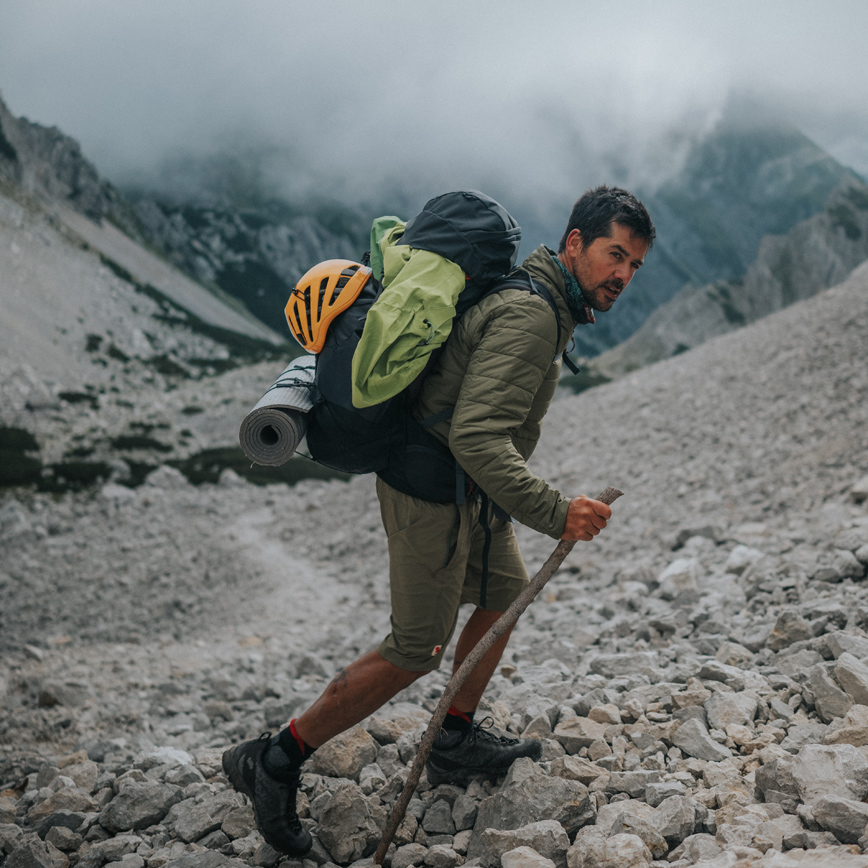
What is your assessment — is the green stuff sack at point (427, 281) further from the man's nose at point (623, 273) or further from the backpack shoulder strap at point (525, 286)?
the man's nose at point (623, 273)

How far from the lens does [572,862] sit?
9.00ft

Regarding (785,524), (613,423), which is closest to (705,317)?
(613,423)

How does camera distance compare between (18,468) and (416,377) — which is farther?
(18,468)

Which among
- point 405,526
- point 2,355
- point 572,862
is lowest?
point 572,862

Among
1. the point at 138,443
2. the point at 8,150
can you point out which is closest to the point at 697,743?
the point at 138,443

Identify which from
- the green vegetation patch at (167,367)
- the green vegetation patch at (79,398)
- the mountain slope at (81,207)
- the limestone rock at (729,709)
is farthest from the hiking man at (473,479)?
the mountain slope at (81,207)

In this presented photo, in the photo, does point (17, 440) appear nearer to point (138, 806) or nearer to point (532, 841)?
point (138, 806)

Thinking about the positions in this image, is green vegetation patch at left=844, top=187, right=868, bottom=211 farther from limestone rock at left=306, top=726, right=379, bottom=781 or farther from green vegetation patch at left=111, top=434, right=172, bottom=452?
limestone rock at left=306, top=726, right=379, bottom=781

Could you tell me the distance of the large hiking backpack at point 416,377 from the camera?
288cm

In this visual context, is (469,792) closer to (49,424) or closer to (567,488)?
(567,488)

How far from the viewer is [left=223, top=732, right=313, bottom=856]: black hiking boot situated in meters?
3.14

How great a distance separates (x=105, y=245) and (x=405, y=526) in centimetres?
10857

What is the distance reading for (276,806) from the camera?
3143 mm

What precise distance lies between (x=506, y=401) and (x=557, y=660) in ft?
13.1
